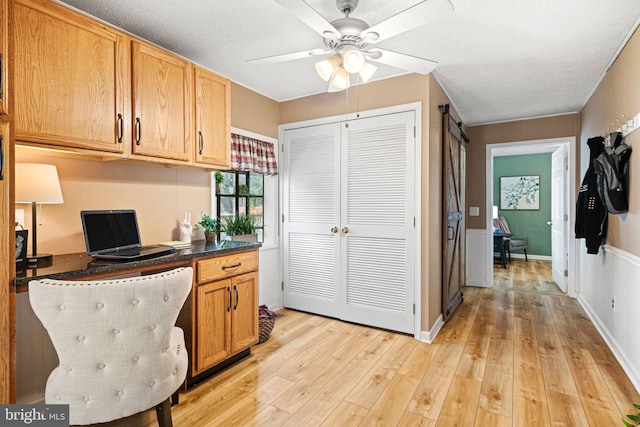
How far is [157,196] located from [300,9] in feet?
6.01

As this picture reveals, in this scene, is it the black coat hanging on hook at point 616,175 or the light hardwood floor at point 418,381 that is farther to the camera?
the black coat hanging on hook at point 616,175

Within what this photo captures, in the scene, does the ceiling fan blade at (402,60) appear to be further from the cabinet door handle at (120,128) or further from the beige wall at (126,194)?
the beige wall at (126,194)

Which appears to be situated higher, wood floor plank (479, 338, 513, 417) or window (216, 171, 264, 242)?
window (216, 171, 264, 242)

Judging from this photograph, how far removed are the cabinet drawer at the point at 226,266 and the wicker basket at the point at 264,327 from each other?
1.91ft

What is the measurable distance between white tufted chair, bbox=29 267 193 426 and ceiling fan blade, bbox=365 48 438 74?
155 centimetres

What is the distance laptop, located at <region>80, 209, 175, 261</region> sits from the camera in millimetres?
1967

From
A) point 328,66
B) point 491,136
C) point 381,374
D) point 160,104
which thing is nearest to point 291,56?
point 328,66

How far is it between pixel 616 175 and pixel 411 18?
219cm

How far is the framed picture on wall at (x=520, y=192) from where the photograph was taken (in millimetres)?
7230

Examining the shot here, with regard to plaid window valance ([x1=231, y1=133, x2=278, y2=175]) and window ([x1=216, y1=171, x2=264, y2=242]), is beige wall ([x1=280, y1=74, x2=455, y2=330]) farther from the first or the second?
window ([x1=216, y1=171, x2=264, y2=242])

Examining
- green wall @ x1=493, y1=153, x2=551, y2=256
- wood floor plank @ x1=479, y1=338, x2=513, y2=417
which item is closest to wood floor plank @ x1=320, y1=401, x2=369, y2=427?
wood floor plank @ x1=479, y1=338, x2=513, y2=417

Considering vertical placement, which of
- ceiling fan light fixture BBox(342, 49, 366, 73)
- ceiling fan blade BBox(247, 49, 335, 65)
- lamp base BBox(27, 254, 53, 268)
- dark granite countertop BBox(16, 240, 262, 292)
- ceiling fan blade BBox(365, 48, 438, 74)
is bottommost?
Answer: dark granite countertop BBox(16, 240, 262, 292)

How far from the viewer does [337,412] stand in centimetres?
202

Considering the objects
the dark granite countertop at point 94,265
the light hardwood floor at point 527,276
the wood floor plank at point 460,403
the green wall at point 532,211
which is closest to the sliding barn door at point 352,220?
the wood floor plank at point 460,403
